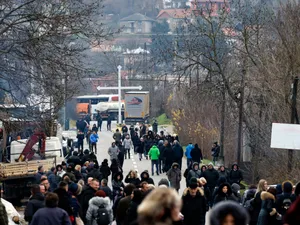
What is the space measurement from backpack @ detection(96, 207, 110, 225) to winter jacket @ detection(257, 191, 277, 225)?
2584 mm

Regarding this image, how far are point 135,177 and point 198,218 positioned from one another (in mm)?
5531

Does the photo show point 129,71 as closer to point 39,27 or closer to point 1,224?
point 39,27

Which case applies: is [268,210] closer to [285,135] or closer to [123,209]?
[123,209]

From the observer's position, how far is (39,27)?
2584 cm

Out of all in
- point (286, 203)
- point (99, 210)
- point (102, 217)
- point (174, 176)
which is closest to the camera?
point (286, 203)

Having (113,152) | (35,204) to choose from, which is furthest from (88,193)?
(113,152)

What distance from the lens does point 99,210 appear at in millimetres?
16953

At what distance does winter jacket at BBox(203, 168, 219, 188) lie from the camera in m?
25.0

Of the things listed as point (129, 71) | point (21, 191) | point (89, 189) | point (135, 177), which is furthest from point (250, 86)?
point (129, 71)

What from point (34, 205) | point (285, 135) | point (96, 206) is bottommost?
point (96, 206)

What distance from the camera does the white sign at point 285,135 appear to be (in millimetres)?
25953

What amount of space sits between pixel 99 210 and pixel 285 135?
10204mm

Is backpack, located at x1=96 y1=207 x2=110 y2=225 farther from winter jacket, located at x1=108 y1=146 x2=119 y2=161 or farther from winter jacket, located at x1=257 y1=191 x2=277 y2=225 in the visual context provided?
winter jacket, located at x1=108 y1=146 x2=119 y2=161

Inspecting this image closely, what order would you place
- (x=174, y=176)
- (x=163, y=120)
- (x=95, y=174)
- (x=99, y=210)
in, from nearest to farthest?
(x=99, y=210) → (x=95, y=174) → (x=174, y=176) → (x=163, y=120)
